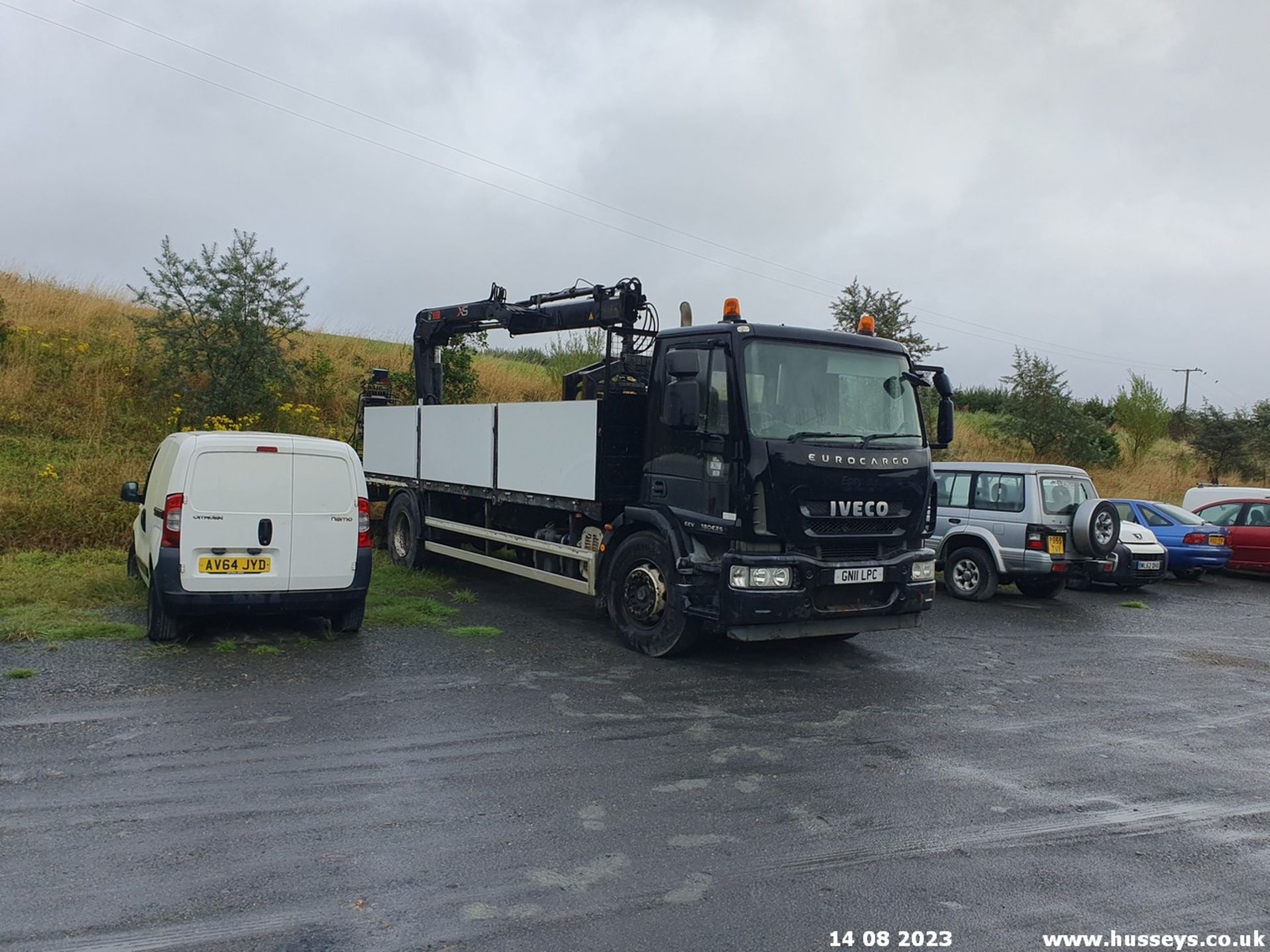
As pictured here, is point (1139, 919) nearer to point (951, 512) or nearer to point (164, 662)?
point (164, 662)

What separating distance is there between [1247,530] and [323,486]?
1648 cm

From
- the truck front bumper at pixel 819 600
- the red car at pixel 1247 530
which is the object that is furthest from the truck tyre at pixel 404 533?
the red car at pixel 1247 530

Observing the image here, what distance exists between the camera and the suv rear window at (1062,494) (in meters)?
13.0

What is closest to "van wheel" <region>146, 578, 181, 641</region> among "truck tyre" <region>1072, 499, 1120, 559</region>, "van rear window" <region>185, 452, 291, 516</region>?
"van rear window" <region>185, 452, 291, 516</region>

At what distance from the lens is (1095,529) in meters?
12.9

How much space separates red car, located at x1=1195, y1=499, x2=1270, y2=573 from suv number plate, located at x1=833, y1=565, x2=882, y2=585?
39.2 feet

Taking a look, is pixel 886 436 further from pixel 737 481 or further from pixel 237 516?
pixel 237 516

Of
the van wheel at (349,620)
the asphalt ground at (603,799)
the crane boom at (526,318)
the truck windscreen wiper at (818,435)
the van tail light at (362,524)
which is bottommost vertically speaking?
the asphalt ground at (603,799)

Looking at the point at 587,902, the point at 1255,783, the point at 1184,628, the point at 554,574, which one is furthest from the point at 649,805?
the point at 1184,628

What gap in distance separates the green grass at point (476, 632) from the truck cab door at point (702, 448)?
6.92 ft

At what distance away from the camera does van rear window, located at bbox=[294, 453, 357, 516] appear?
8406 millimetres

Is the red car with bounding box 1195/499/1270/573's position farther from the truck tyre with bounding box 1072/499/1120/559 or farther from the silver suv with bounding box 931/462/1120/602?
the silver suv with bounding box 931/462/1120/602

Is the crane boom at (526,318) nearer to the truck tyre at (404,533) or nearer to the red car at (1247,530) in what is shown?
the truck tyre at (404,533)

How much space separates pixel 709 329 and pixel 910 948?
220 inches
